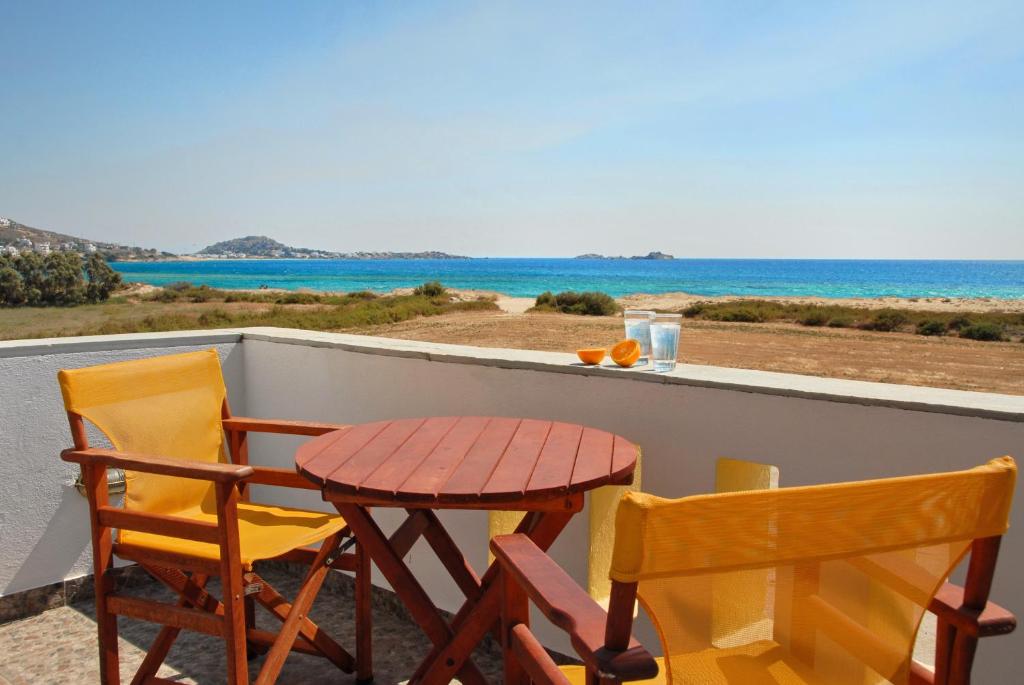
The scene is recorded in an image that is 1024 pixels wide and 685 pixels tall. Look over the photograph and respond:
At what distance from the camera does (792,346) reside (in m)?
23.8

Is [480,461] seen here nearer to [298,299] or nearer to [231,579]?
[231,579]

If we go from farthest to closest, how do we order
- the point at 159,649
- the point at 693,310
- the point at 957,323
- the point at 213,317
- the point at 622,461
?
the point at 693,310 → the point at 213,317 → the point at 957,323 → the point at 159,649 → the point at 622,461

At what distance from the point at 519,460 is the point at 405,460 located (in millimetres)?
240

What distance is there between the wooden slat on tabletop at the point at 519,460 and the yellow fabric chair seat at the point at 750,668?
483 millimetres

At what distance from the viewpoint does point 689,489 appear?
1.98 m

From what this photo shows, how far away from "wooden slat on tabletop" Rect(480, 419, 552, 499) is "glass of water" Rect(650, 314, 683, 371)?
0.37 m

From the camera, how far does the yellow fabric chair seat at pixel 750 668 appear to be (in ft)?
3.21

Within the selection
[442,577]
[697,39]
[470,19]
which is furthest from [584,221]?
[442,577]

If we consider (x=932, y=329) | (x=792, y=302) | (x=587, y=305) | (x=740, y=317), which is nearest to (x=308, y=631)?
(x=932, y=329)

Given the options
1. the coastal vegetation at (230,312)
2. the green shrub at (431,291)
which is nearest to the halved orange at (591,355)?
the coastal vegetation at (230,312)

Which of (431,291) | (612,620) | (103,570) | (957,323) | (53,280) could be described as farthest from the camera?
(431,291)

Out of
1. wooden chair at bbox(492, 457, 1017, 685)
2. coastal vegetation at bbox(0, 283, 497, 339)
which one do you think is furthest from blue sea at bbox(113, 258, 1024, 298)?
wooden chair at bbox(492, 457, 1017, 685)

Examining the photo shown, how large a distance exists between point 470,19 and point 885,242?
58.8 m

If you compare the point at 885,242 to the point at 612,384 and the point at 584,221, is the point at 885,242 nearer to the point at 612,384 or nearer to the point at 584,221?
the point at 584,221
